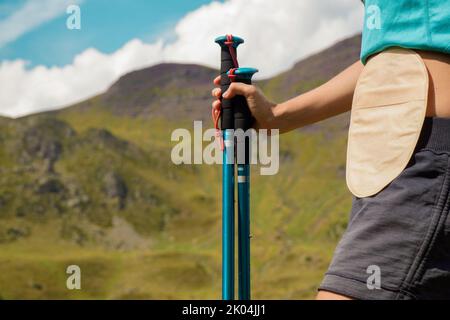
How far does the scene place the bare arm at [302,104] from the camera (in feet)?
12.7

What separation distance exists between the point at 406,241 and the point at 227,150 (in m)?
1.56

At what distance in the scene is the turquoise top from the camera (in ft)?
10.0

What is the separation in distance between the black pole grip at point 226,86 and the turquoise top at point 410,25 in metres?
1.08

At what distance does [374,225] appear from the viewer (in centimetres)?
282

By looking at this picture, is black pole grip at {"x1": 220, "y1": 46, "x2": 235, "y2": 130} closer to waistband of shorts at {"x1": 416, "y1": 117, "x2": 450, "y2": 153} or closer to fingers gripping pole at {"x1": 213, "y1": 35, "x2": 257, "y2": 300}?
fingers gripping pole at {"x1": 213, "y1": 35, "x2": 257, "y2": 300}

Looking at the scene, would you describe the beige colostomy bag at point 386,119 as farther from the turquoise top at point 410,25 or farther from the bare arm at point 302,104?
the bare arm at point 302,104

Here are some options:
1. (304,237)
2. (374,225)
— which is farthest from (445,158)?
(304,237)

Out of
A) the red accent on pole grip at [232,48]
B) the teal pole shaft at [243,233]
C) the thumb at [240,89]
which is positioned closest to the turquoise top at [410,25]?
the thumb at [240,89]

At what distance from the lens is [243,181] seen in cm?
404

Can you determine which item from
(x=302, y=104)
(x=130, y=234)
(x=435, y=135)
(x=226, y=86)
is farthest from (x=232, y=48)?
(x=130, y=234)

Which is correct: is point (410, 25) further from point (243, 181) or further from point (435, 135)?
point (243, 181)

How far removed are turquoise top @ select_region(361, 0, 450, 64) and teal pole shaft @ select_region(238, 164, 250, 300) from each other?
1240 mm
